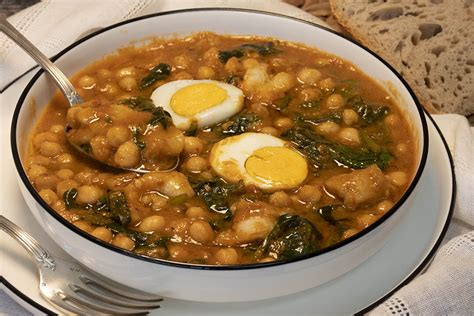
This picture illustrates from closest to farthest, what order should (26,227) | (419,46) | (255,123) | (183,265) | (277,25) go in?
(183,265), (26,227), (255,123), (277,25), (419,46)

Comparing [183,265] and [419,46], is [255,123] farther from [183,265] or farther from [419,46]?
[419,46]

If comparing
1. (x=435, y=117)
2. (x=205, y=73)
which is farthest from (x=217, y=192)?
(x=435, y=117)

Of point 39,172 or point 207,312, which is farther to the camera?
point 39,172

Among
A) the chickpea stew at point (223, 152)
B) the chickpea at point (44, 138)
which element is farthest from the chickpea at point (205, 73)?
the chickpea at point (44, 138)

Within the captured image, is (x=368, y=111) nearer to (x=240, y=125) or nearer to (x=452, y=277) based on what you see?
(x=240, y=125)

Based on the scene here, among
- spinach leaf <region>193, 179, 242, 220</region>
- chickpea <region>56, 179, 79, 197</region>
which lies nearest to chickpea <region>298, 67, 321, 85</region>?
spinach leaf <region>193, 179, 242, 220</region>

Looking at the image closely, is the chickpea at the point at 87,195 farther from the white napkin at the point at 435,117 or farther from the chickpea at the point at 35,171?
the white napkin at the point at 435,117

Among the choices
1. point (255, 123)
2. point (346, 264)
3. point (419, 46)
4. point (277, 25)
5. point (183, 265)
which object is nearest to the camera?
point (183, 265)

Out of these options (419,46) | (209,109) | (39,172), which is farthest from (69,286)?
(419,46)
